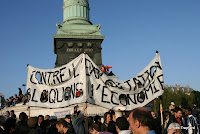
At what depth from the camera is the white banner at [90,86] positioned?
8.81m

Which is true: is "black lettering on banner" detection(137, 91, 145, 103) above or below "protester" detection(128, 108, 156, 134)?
above

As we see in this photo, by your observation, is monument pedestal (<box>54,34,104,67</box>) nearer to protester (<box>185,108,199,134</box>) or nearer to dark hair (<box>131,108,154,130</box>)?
protester (<box>185,108,199,134</box>)

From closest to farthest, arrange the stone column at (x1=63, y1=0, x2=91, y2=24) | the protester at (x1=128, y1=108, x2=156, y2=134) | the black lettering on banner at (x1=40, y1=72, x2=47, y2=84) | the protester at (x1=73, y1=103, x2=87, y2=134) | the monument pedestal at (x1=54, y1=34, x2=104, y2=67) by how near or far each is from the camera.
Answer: the protester at (x1=128, y1=108, x2=156, y2=134) < the protester at (x1=73, y1=103, x2=87, y2=134) < the black lettering on banner at (x1=40, y1=72, x2=47, y2=84) < the monument pedestal at (x1=54, y1=34, x2=104, y2=67) < the stone column at (x1=63, y1=0, x2=91, y2=24)

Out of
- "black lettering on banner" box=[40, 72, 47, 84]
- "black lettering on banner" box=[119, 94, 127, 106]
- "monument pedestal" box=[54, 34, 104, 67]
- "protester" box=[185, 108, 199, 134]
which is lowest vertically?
"protester" box=[185, 108, 199, 134]

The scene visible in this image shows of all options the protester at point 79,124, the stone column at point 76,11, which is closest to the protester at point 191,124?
the protester at point 79,124

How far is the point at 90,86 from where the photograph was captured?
29.1ft

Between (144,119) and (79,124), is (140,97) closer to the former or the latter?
(79,124)

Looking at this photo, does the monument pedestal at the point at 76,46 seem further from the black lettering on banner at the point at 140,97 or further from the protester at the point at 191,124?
the protester at the point at 191,124

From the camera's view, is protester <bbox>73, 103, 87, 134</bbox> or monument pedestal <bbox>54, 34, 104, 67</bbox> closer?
protester <bbox>73, 103, 87, 134</bbox>

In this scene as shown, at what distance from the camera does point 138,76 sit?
372 inches

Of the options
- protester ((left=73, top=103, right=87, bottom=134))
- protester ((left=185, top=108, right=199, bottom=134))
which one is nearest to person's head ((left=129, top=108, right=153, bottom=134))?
protester ((left=73, top=103, right=87, bottom=134))

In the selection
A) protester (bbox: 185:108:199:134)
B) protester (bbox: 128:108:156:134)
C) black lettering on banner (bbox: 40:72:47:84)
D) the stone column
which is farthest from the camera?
the stone column

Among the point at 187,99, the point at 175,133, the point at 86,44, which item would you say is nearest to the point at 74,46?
the point at 86,44

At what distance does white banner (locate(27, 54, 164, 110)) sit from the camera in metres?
8.81
